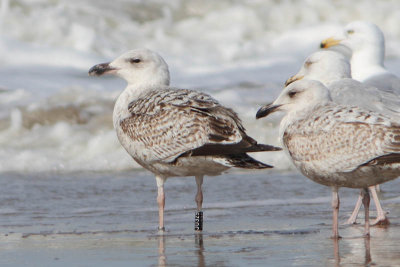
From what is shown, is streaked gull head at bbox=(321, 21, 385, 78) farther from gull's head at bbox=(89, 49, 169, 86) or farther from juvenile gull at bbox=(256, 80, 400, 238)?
juvenile gull at bbox=(256, 80, 400, 238)

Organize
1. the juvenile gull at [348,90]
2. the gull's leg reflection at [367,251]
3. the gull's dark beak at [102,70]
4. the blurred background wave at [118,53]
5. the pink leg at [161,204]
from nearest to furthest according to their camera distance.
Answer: the gull's leg reflection at [367,251], the pink leg at [161,204], the juvenile gull at [348,90], the gull's dark beak at [102,70], the blurred background wave at [118,53]

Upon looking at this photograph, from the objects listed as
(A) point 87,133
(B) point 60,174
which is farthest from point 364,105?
(A) point 87,133

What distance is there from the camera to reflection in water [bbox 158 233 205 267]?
16.5ft

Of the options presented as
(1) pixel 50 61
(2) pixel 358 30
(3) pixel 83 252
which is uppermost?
(1) pixel 50 61

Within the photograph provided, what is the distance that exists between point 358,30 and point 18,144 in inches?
178

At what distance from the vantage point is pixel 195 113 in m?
6.37

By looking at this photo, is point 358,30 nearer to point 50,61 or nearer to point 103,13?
point 50,61

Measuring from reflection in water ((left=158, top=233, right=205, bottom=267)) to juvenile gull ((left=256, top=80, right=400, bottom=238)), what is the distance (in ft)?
2.72

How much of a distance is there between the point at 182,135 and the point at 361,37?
4433mm

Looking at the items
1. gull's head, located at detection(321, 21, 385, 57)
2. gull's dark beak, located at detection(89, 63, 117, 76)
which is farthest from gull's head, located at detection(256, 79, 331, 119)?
gull's head, located at detection(321, 21, 385, 57)

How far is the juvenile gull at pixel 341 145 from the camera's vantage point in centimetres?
560

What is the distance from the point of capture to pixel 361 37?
401 inches

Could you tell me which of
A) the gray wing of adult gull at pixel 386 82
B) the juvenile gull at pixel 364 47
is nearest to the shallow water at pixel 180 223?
the gray wing of adult gull at pixel 386 82

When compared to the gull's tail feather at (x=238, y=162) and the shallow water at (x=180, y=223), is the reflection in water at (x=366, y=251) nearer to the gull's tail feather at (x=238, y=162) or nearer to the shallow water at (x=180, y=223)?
the shallow water at (x=180, y=223)
